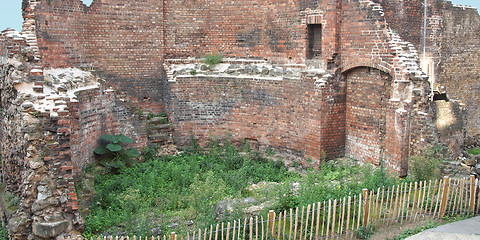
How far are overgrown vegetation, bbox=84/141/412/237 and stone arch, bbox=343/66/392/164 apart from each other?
618 mm

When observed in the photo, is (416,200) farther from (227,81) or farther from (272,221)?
(227,81)

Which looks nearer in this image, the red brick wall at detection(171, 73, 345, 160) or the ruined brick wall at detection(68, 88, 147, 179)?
the ruined brick wall at detection(68, 88, 147, 179)

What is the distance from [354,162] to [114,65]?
8.46m

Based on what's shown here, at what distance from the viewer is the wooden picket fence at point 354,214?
795cm

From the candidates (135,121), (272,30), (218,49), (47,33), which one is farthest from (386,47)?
(47,33)

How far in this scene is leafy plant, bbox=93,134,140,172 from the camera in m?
13.0

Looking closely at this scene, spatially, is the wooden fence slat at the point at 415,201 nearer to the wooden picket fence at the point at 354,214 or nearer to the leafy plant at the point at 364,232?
the wooden picket fence at the point at 354,214

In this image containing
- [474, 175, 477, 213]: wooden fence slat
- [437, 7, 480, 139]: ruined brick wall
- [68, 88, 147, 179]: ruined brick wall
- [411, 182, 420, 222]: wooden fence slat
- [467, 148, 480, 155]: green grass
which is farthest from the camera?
[437, 7, 480, 139]: ruined brick wall

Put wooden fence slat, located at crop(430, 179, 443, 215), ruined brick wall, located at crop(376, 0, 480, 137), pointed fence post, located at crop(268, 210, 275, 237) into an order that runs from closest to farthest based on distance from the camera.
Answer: pointed fence post, located at crop(268, 210, 275, 237) → wooden fence slat, located at crop(430, 179, 443, 215) → ruined brick wall, located at crop(376, 0, 480, 137)

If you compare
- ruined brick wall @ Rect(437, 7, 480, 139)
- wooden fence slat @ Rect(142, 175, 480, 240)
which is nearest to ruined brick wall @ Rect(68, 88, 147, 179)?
wooden fence slat @ Rect(142, 175, 480, 240)

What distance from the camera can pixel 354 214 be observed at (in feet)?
27.9

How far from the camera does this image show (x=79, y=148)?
11.9 meters

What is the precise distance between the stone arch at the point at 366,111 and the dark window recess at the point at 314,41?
125 cm

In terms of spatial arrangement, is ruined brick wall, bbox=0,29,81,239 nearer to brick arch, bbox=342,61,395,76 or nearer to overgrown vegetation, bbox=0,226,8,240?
overgrown vegetation, bbox=0,226,8,240
